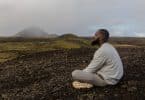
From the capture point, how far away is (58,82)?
23266 mm

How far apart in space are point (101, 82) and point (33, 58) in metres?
18.0

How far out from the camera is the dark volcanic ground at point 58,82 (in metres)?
19.0

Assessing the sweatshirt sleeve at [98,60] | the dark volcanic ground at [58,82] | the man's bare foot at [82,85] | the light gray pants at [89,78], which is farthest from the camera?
the man's bare foot at [82,85]

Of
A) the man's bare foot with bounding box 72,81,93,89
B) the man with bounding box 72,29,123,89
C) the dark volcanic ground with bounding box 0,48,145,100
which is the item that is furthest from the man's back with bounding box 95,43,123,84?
the man's bare foot with bounding box 72,81,93,89

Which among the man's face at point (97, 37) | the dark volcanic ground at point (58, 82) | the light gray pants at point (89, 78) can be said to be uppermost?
the man's face at point (97, 37)

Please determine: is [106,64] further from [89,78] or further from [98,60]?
[89,78]

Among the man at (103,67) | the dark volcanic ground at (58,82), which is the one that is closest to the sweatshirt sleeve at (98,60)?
the man at (103,67)

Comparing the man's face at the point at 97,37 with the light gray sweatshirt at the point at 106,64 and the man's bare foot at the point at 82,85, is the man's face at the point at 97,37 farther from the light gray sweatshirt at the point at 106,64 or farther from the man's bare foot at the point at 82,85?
the man's bare foot at the point at 82,85

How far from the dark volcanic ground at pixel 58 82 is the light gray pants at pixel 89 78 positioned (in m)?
0.38

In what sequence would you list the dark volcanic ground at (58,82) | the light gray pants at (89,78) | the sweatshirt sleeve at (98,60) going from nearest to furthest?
1. the sweatshirt sleeve at (98,60)
2. the light gray pants at (89,78)
3. the dark volcanic ground at (58,82)

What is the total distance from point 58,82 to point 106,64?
5177 millimetres

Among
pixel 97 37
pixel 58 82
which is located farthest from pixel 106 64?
pixel 58 82

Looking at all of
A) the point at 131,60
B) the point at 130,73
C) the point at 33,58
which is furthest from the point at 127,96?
the point at 33,58

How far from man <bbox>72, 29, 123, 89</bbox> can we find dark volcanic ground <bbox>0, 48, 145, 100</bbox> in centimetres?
55
